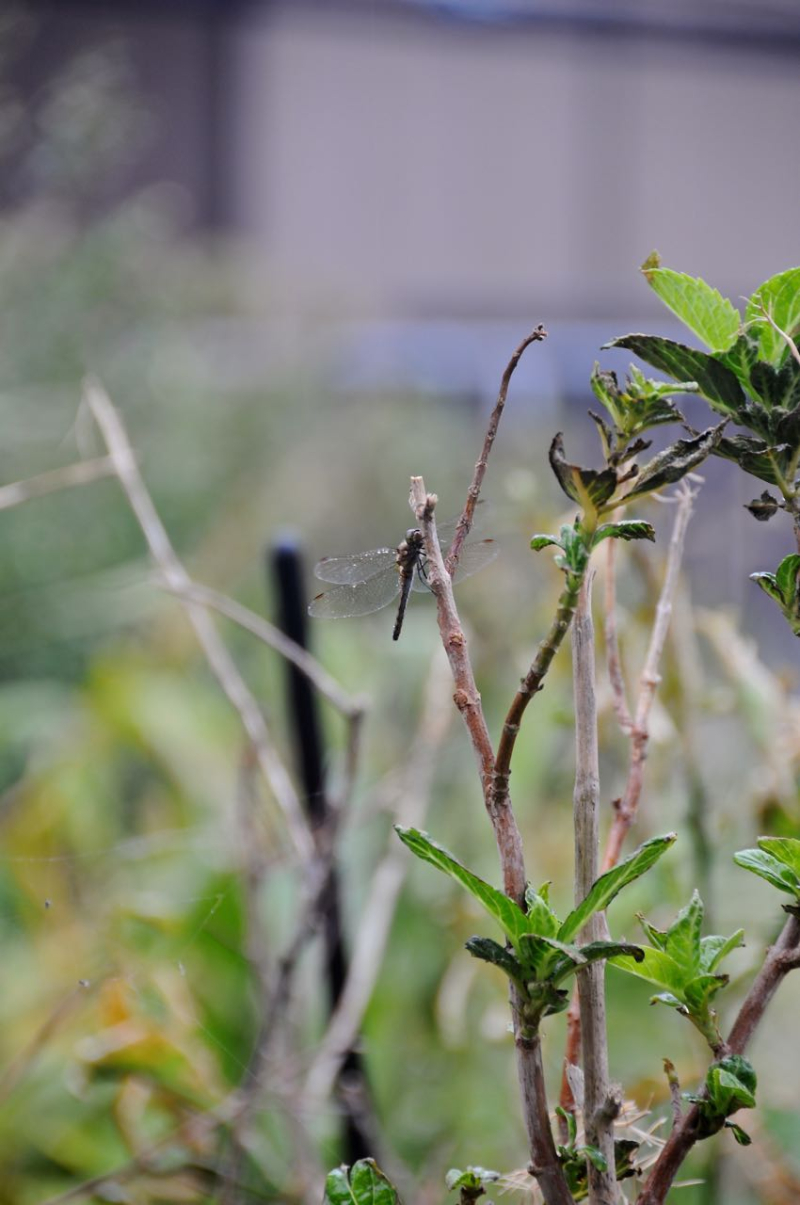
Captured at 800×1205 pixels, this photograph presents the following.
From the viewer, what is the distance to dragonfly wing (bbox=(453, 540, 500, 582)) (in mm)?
325

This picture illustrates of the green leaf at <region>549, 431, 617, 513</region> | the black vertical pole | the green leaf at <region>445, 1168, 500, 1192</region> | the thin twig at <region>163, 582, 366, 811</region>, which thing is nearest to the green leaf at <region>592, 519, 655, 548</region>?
the green leaf at <region>549, 431, 617, 513</region>

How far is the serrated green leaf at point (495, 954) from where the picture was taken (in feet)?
0.56

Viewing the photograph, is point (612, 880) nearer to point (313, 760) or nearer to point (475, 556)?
point (475, 556)

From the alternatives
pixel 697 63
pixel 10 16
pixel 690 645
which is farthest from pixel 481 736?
pixel 697 63

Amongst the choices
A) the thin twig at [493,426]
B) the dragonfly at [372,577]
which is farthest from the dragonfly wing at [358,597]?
the thin twig at [493,426]

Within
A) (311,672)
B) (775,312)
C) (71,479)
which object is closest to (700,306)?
(775,312)

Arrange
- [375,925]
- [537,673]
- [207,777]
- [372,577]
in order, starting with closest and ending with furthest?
[537,673], [372,577], [375,925], [207,777]

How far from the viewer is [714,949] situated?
0.21 metres

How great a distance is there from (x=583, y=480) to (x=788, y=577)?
48 millimetres

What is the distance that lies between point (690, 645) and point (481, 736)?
36cm

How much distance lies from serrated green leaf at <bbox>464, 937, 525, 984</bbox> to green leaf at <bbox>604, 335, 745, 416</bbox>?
0.33 feet

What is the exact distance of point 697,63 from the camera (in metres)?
3.03

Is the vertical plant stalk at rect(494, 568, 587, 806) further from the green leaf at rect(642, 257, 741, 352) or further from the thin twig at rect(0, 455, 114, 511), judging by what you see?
the thin twig at rect(0, 455, 114, 511)

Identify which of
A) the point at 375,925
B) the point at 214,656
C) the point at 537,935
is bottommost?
the point at 375,925
